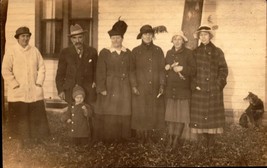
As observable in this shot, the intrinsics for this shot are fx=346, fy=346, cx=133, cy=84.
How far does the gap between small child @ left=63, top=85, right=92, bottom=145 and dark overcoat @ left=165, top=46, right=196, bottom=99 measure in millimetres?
891

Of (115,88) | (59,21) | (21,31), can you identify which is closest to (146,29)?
(115,88)

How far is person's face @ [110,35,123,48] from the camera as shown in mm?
3619

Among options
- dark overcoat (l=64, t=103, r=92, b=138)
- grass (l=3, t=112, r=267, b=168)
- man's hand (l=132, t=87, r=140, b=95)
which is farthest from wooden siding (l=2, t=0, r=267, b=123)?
dark overcoat (l=64, t=103, r=92, b=138)

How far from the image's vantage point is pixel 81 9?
365 cm

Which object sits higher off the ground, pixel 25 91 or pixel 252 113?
pixel 25 91

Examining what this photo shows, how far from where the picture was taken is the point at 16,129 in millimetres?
3686

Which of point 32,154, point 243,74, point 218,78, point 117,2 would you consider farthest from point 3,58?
point 243,74

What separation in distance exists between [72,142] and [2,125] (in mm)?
768

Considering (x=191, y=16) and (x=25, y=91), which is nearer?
(x=191, y=16)

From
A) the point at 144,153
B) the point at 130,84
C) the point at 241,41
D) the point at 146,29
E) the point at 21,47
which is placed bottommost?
the point at 144,153

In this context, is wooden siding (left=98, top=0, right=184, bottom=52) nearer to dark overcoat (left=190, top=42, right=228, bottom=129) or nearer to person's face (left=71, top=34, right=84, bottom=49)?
person's face (left=71, top=34, right=84, bottom=49)

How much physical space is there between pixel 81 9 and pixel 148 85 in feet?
3.50

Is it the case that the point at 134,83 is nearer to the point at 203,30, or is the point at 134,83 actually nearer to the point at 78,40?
the point at 78,40

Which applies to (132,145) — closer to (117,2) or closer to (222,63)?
(222,63)
